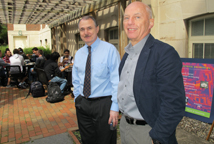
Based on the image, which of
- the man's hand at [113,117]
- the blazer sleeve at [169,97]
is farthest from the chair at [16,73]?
the blazer sleeve at [169,97]

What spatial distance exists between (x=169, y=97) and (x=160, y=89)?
0.09 metres

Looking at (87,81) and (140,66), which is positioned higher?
(140,66)

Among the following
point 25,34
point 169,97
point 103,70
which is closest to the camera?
point 169,97

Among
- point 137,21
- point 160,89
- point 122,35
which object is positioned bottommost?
point 160,89

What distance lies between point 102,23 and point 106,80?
6853 mm

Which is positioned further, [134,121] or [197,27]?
[197,27]

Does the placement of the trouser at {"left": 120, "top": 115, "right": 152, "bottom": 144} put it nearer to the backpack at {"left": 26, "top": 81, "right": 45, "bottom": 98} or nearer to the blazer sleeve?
the blazer sleeve

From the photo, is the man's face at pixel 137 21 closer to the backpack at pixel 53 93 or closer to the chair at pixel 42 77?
the backpack at pixel 53 93

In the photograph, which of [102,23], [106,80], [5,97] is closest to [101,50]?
[106,80]

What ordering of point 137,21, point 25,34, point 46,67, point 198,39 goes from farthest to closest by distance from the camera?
point 25,34
point 46,67
point 198,39
point 137,21

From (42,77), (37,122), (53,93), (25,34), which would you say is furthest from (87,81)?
(25,34)

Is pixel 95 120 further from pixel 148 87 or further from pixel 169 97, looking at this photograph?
pixel 169 97

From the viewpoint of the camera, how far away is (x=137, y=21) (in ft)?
4.85

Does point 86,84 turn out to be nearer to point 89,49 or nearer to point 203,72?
point 89,49
